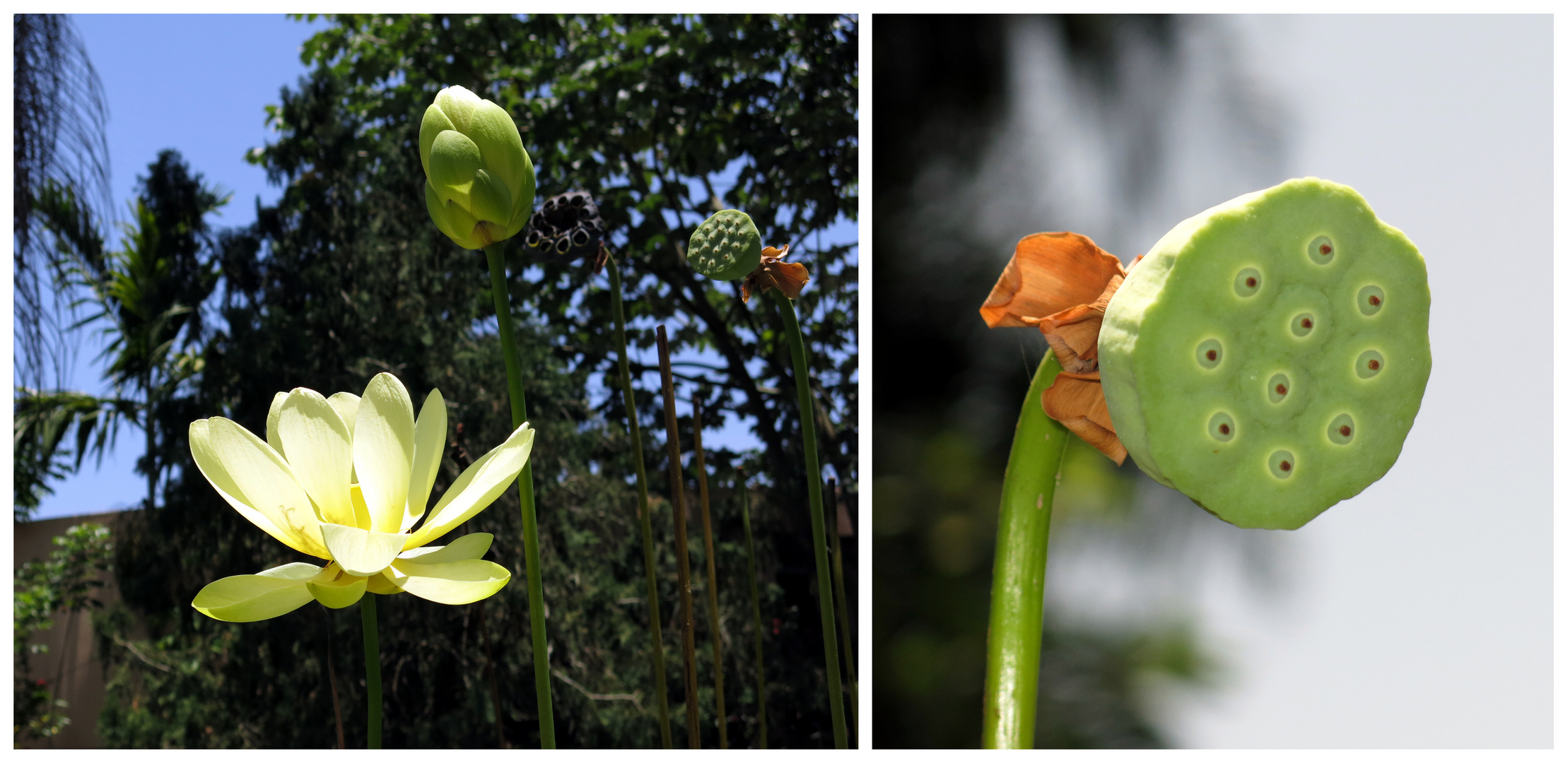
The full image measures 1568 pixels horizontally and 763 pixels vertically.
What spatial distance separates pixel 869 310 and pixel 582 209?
0.15 meters

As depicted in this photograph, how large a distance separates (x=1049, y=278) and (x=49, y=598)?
2741 mm

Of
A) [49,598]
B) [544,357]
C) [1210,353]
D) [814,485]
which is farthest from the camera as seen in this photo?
[49,598]

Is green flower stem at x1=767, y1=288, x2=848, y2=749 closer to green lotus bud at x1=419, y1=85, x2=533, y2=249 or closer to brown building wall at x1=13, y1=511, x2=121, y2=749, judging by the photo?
green lotus bud at x1=419, y1=85, x2=533, y2=249

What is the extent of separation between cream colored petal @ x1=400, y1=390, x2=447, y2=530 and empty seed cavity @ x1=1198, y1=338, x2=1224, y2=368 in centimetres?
16

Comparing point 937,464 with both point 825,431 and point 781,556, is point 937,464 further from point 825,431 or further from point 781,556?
point 781,556

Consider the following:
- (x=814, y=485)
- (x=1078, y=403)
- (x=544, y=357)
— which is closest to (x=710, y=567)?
(x=814, y=485)

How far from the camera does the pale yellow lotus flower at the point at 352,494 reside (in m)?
0.19

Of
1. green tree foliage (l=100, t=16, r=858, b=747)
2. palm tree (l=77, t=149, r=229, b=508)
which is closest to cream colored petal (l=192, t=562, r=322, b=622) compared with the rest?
A: green tree foliage (l=100, t=16, r=858, b=747)

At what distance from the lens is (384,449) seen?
0.22 m

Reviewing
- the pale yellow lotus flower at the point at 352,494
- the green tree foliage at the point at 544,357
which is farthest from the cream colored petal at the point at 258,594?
the green tree foliage at the point at 544,357

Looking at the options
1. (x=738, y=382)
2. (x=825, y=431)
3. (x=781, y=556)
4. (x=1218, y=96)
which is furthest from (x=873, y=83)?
(x=781, y=556)

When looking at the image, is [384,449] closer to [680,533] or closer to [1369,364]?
[680,533]

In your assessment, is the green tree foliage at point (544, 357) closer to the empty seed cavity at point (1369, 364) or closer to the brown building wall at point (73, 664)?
the brown building wall at point (73, 664)

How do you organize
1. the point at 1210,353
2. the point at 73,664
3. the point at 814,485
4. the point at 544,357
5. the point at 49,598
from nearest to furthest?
the point at 1210,353 → the point at 814,485 → the point at 544,357 → the point at 49,598 → the point at 73,664
